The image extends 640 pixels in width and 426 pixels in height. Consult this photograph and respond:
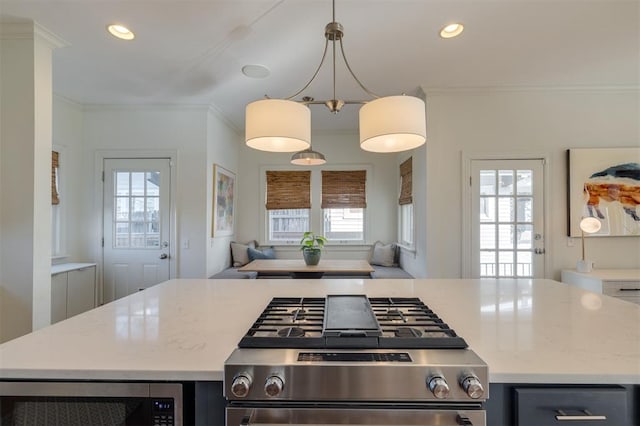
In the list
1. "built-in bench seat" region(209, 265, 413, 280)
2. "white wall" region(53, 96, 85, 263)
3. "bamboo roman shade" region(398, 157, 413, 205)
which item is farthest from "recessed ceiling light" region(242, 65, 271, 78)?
"white wall" region(53, 96, 85, 263)

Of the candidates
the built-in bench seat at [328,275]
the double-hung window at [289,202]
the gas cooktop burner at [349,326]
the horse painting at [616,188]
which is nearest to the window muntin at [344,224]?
the double-hung window at [289,202]

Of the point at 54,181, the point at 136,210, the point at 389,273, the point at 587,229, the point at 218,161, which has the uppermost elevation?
the point at 218,161

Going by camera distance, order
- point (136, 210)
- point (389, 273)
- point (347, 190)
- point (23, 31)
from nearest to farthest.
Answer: point (23, 31), point (136, 210), point (389, 273), point (347, 190)

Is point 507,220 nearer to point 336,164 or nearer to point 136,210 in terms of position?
point 336,164

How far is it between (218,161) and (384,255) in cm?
278

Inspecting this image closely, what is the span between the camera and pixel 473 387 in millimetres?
775

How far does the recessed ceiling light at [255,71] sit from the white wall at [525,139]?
5.78 ft

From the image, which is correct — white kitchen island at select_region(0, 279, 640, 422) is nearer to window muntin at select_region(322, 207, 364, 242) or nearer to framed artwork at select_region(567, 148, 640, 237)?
framed artwork at select_region(567, 148, 640, 237)

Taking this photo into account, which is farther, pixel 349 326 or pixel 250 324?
pixel 250 324

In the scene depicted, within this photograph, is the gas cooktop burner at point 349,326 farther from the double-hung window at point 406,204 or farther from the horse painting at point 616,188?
the horse painting at point 616,188

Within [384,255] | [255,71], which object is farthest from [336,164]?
[255,71]

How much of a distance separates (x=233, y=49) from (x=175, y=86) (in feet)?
3.59

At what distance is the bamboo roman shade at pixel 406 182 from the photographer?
3.97 meters

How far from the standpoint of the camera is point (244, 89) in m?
3.30
